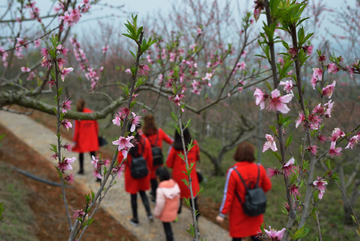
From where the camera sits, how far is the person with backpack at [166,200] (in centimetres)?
336

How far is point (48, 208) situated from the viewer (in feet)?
14.8

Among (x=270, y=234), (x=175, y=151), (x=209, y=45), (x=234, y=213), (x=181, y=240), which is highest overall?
(x=209, y=45)

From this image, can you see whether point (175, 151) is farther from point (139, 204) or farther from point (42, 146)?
point (42, 146)

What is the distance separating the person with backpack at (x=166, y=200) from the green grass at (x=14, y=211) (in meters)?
1.79

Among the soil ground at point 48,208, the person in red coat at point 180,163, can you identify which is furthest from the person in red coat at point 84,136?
the person in red coat at point 180,163

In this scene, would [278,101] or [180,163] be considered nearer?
[278,101]

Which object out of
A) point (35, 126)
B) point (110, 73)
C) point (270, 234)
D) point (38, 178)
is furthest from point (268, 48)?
point (35, 126)

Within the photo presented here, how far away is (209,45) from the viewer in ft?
22.8

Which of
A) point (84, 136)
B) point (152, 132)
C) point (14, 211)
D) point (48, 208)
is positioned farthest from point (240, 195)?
point (84, 136)

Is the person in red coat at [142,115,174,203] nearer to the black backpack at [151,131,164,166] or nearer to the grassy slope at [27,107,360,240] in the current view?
the black backpack at [151,131,164,166]

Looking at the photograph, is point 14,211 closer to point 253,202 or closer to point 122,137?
point 253,202

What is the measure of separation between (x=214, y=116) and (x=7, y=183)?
6.72 metres

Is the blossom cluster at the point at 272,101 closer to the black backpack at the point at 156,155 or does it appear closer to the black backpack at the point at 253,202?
the black backpack at the point at 253,202

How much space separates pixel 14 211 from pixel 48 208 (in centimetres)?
75
